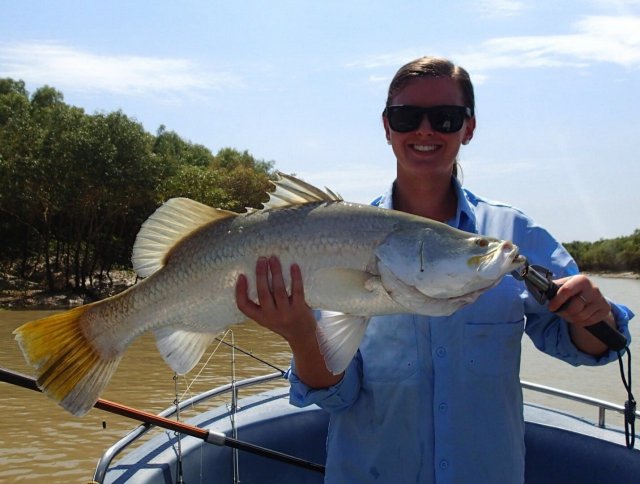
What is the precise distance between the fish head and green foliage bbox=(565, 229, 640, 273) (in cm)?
5125

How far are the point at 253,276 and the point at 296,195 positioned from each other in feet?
1.02

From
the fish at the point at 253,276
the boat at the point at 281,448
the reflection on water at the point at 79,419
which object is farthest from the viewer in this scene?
the reflection on water at the point at 79,419

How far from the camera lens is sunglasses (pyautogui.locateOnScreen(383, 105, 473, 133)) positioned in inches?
85.9

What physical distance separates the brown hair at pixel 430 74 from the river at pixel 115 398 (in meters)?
2.20

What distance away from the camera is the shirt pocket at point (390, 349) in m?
2.06

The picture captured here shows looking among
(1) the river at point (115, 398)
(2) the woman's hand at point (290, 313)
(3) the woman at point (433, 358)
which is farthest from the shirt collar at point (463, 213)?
(1) the river at point (115, 398)

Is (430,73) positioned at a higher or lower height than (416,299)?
higher

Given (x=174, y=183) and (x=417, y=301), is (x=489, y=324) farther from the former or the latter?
(x=174, y=183)

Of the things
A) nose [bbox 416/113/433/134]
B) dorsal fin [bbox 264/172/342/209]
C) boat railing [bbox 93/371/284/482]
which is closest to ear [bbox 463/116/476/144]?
nose [bbox 416/113/433/134]

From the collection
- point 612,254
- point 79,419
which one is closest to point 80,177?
point 79,419

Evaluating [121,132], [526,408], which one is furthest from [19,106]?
[526,408]

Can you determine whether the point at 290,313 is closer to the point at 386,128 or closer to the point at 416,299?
the point at 416,299

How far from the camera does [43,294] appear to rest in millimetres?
23953

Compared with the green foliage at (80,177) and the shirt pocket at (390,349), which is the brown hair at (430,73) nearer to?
the shirt pocket at (390,349)
